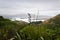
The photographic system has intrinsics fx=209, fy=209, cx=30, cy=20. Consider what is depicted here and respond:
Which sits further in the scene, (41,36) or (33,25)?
(33,25)

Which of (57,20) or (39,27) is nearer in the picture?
(39,27)

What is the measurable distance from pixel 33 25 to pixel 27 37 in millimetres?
385

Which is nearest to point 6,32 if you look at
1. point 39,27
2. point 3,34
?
point 3,34

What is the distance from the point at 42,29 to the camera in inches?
176

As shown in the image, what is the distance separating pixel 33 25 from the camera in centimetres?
476

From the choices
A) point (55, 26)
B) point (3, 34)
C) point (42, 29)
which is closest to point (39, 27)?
point (42, 29)

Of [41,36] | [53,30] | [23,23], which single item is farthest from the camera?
[23,23]

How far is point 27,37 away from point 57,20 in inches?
42.2

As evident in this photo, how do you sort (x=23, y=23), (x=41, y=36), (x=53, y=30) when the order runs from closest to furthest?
(x=41, y=36) < (x=53, y=30) < (x=23, y=23)

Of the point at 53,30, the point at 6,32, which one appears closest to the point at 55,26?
the point at 53,30

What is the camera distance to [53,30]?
15.3ft

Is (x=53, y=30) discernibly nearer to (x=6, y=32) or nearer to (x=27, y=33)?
(x=27, y=33)

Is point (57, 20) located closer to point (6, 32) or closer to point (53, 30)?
point (53, 30)

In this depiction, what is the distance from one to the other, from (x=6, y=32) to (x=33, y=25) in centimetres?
63
